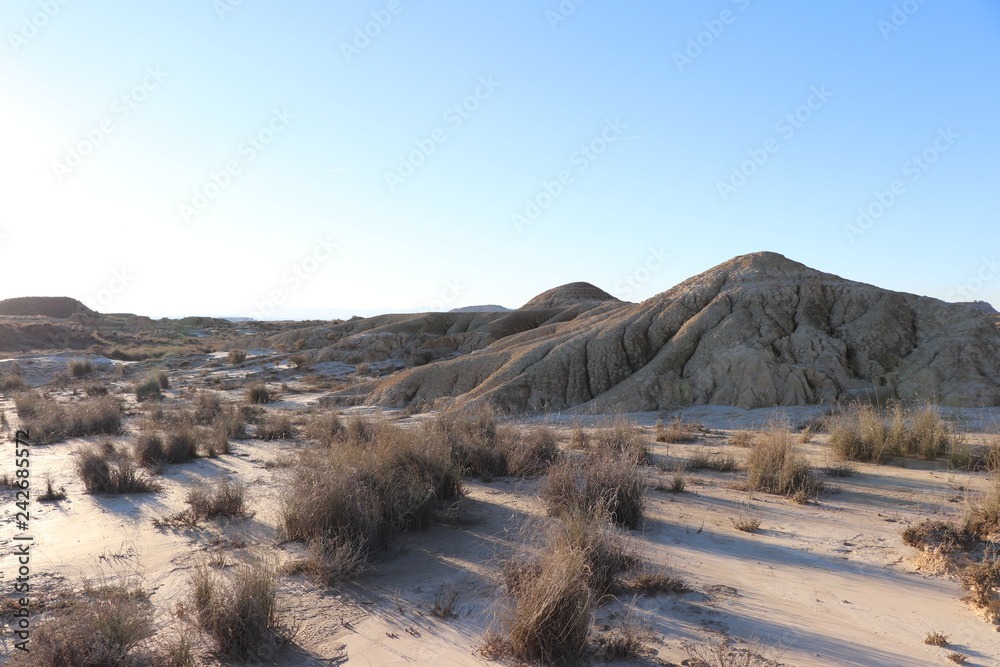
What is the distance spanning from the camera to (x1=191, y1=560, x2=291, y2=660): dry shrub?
3773 millimetres

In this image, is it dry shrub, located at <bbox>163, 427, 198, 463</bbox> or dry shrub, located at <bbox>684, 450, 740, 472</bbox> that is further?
Result: dry shrub, located at <bbox>163, 427, 198, 463</bbox>

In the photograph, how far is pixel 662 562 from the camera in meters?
5.11

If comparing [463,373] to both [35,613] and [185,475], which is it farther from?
[35,613]

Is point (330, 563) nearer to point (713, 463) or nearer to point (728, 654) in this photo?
point (728, 654)

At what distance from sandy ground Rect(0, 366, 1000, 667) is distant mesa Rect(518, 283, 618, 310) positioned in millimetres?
34496

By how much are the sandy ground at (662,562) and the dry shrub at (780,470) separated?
20 cm

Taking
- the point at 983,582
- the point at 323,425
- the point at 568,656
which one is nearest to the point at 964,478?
the point at 983,582

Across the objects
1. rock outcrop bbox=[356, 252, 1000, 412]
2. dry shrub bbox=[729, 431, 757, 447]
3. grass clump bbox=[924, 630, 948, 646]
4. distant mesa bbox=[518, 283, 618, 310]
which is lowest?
grass clump bbox=[924, 630, 948, 646]

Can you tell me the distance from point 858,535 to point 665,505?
1.91 m

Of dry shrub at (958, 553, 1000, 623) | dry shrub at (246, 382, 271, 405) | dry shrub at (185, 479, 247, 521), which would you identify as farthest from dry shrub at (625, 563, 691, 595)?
dry shrub at (246, 382, 271, 405)

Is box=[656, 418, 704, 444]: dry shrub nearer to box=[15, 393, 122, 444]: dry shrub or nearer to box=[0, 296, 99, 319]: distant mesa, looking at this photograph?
box=[15, 393, 122, 444]: dry shrub

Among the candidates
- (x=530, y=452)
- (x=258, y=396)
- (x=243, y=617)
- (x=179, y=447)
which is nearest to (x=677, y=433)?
(x=530, y=452)

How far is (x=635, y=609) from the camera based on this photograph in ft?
13.1

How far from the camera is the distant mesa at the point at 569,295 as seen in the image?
42500mm
